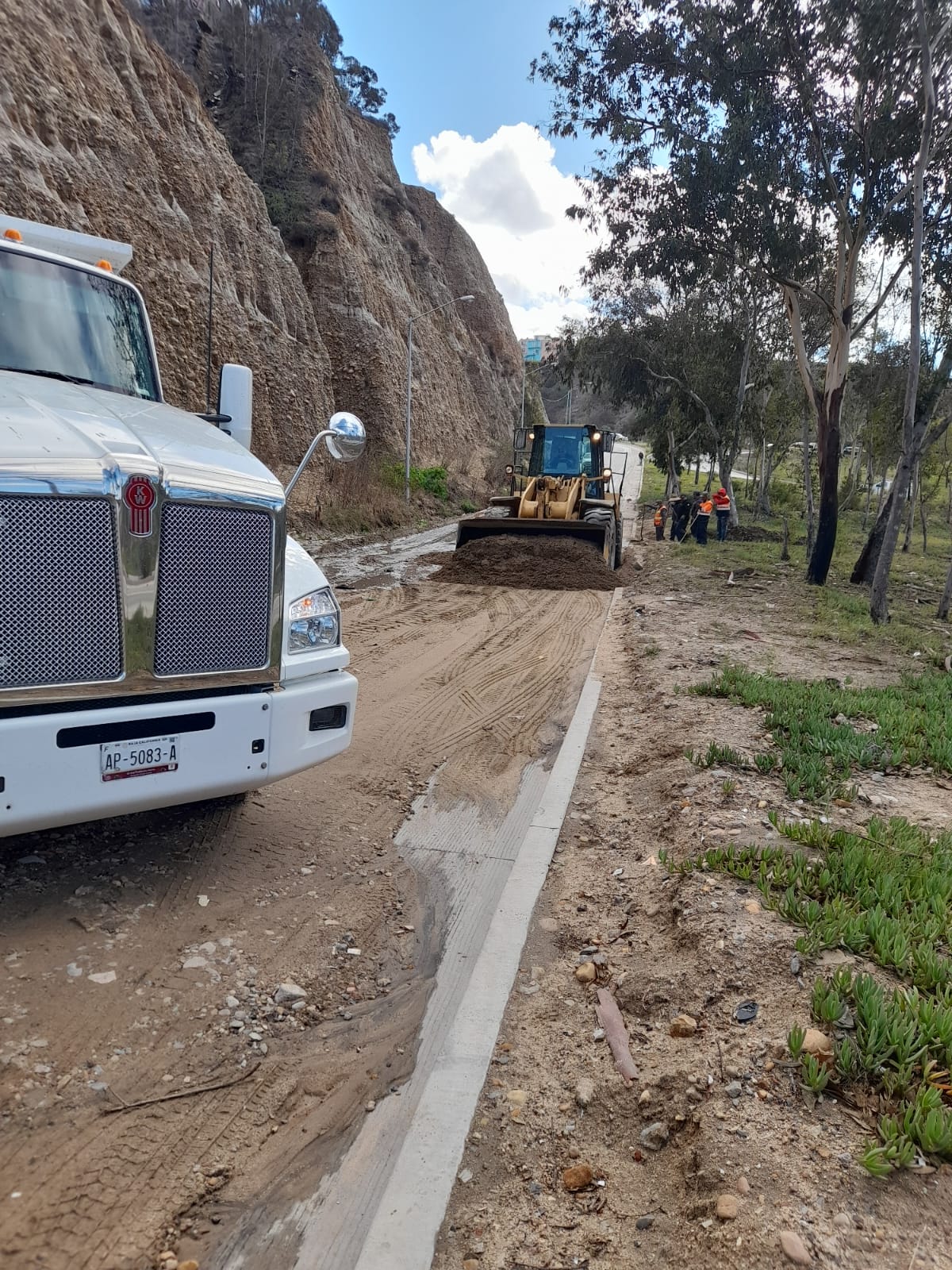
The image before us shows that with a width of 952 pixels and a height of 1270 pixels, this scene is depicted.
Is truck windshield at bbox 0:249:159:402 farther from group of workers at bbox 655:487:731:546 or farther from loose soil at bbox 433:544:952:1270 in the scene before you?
group of workers at bbox 655:487:731:546

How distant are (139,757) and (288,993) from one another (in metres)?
1.10

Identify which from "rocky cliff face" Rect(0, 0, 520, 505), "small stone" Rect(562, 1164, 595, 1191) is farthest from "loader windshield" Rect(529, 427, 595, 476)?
"small stone" Rect(562, 1164, 595, 1191)

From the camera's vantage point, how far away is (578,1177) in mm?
2592

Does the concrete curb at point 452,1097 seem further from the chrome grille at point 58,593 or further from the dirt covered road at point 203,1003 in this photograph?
the chrome grille at point 58,593

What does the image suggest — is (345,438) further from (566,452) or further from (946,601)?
(566,452)

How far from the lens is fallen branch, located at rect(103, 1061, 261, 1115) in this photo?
2.67 meters

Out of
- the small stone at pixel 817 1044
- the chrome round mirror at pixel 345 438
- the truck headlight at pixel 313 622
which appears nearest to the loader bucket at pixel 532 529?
the chrome round mirror at pixel 345 438

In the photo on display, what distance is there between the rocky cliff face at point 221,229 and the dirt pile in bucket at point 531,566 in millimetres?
12174

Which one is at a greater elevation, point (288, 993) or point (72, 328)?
point (72, 328)

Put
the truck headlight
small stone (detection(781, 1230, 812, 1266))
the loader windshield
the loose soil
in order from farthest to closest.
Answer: the loader windshield < the truck headlight < the loose soil < small stone (detection(781, 1230, 812, 1266))

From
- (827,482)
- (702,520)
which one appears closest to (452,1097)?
(827,482)

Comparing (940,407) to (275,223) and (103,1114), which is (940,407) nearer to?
(103,1114)

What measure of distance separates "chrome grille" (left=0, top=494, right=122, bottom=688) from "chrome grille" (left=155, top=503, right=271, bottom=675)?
223 mm

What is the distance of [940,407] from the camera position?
1800 cm
